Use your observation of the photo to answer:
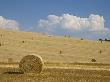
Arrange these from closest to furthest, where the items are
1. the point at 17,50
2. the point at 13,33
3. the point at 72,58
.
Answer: the point at 72,58, the point at 17,50, the point at 13,33

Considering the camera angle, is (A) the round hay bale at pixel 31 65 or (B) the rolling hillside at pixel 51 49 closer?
(A) the round hay bale at pixel 31 65

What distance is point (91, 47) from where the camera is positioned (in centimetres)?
8419

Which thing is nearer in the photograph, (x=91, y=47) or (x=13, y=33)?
(x=91, y=47)

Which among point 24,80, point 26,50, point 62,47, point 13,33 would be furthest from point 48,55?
point 24,80

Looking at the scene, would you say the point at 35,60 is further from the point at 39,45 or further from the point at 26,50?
the point at 39,45

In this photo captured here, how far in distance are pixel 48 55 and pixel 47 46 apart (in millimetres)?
13026

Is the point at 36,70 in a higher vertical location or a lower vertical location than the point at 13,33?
lower

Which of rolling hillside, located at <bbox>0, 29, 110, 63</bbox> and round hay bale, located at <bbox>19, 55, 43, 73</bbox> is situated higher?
rolling hillside, located at <bbox>0, 29, 110, 63</bbox>

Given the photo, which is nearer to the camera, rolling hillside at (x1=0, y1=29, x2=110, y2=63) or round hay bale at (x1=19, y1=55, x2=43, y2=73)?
round hay bale at (x1=19, y1=55, x2=43, y2=73)

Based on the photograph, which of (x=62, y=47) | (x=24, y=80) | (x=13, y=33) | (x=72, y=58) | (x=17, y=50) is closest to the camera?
(x=24, y=80)

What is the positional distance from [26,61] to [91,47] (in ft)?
177

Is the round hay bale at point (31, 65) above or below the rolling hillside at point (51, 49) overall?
below

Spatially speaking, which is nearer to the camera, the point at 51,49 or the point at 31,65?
the point at 31,65

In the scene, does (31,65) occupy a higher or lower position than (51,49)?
lower
